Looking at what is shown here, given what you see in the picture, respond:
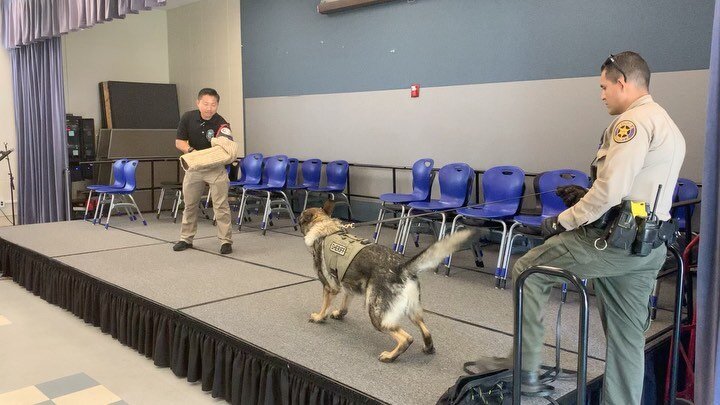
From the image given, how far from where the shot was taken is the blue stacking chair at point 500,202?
4.62m

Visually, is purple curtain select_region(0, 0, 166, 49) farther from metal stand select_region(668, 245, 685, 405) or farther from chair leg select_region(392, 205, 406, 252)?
metal stand select_region(668, 245, 685, 405)

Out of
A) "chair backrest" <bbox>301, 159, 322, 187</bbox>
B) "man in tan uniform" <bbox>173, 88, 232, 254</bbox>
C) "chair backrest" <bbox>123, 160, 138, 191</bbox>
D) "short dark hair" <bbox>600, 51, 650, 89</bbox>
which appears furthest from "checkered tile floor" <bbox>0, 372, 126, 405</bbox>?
"chair backrest" <bbox>301, 159, 322, 187</bbox>

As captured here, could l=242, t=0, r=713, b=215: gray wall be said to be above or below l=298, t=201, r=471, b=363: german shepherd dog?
above

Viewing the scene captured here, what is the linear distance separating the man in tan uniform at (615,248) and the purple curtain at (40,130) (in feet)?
23.3

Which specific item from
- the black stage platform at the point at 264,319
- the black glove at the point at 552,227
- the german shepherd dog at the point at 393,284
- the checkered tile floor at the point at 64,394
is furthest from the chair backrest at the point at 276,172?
the black glove at the point at 552,227

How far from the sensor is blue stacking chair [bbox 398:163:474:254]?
5.29 m

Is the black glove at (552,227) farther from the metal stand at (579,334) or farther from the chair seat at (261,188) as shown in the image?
the chair seat at (261,188)

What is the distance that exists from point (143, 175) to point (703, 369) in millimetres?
8790

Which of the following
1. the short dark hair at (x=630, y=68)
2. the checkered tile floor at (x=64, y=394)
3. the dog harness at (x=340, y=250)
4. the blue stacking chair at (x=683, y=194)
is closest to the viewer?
the short dark hair at (x=630, y=68)

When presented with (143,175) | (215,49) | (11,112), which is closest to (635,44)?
(215,49)

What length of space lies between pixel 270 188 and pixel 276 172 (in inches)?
13.2

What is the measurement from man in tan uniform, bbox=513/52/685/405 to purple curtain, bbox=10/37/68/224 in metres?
7.10

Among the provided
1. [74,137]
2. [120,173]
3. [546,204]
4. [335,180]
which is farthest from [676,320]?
[74,137]

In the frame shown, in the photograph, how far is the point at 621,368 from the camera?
7.75 feet
